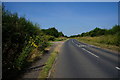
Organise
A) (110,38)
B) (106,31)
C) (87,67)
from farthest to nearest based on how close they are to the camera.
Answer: (106,31) → (110,38) → (87,67)

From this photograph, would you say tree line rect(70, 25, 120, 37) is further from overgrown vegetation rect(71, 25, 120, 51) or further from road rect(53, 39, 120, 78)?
road rect(53, 39, 120, 78)

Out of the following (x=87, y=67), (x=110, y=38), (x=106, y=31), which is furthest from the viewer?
(x=106, y=31)

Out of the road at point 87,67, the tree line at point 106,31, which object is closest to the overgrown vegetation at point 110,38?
the tree line at point 106,31

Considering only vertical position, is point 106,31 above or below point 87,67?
above

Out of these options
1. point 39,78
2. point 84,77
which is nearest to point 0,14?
point 39,78

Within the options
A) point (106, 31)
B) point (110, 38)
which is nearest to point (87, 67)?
point (110, 38)

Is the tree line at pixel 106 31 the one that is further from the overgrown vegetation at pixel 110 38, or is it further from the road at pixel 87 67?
the road at pixel 87 67

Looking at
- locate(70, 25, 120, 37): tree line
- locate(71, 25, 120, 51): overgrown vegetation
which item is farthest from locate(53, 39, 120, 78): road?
locate(70, 25, 120, 37): tree line

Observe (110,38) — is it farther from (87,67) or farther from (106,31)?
(106,31)

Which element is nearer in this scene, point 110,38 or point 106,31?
point 110,38

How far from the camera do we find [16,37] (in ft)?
26.1

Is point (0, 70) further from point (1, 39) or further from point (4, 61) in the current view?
point (1, 39)

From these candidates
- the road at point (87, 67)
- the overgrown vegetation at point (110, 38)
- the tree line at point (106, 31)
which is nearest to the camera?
the road at point (87, 67)

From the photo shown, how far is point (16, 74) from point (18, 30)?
8.99ft
